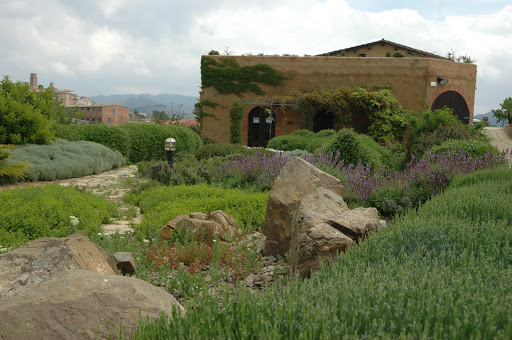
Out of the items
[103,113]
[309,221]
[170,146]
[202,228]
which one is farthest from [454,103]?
[103,113]

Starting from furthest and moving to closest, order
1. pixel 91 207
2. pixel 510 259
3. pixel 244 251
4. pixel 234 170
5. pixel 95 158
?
pixel 95 158 < pixel 234 170 < pixel 91 207 < pixel 244 251 < pixel 510 259

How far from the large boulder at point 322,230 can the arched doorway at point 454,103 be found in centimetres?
1969

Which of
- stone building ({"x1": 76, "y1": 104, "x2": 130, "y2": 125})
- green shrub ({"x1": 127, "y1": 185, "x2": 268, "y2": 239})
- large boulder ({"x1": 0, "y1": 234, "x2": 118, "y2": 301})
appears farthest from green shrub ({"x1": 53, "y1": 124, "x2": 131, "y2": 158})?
stone building ({"x1": 76, "y1": 104, "x2": 130, "y2": 125})

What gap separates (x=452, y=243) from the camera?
3318 millimetres

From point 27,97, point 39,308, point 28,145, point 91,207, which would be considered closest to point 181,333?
point 39,308

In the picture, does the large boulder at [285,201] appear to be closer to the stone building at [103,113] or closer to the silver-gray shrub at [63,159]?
the silver-gray shrub at [63,159]

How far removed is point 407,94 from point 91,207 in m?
19.1

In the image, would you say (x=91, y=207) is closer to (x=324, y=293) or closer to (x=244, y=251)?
(x=244, y=251)

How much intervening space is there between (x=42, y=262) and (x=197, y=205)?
338 cm

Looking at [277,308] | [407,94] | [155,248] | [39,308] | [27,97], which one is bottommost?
[155,248]

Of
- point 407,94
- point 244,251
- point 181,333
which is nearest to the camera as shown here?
point 181,333

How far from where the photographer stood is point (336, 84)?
872 inches

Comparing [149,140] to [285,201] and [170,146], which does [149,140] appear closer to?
[170,146]

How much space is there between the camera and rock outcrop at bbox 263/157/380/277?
11.4 feet
